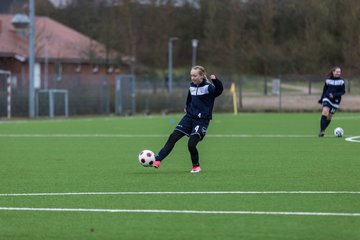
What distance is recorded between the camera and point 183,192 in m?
12.6

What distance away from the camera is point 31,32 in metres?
44.2

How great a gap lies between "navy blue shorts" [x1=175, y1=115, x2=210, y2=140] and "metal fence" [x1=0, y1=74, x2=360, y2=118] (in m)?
30.2

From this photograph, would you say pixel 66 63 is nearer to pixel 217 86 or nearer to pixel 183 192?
pixel 217 86

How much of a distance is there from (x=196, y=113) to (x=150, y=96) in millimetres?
36410

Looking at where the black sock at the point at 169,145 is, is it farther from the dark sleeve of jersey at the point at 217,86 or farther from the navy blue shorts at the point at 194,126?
the dark sleeve of jersey at the point at 217,86

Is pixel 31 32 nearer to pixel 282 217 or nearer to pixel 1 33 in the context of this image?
pixel 1 33

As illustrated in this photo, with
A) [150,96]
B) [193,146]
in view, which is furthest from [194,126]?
[150,96]

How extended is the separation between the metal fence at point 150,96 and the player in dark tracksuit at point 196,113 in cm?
3022

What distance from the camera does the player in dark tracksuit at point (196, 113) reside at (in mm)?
15563

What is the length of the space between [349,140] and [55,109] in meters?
24.3

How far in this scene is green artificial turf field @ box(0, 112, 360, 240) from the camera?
375 inches

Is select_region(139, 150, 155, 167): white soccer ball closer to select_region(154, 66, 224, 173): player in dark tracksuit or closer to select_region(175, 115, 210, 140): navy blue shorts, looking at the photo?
select_region(154, 66, 224, 173): player in dark tracksuit

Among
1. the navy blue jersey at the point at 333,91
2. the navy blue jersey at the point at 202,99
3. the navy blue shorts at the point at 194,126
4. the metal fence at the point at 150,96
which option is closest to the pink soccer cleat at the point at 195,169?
the navy blue shorts at the point at 194,126

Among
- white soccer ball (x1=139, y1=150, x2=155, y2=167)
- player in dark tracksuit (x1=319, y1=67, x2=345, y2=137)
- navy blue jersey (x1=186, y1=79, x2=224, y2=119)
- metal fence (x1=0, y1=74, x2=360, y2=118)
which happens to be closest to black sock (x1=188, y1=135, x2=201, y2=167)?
navy blue jersey (x1=186, y1=79, x2=224, y2=119)
